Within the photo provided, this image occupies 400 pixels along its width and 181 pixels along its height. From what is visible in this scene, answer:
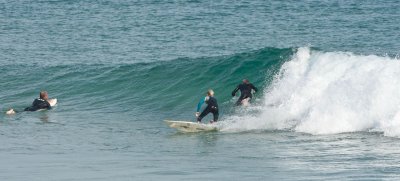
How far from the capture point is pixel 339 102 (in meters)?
27.6

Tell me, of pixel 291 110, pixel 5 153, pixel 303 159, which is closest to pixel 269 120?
pixel 291 110

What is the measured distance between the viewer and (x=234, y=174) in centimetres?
1945

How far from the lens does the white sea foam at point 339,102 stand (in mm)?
26469

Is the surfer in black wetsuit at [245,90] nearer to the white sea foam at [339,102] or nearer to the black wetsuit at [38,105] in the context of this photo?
the white sea foam at [339,102]

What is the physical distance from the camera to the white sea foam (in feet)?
86.8

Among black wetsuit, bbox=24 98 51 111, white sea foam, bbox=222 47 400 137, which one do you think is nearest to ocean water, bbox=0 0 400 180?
white sea foam, bbox=222 47 400 137

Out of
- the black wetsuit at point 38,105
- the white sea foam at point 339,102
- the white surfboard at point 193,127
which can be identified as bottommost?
the black wetsuit at point 38,105

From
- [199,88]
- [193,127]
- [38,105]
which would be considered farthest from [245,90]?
[38,105]

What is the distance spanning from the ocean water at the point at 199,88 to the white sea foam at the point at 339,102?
50 millimetres

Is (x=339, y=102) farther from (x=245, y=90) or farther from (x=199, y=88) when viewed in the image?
(x=199, y=88)

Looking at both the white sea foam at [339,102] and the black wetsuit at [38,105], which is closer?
the white sea foam at [339,102]

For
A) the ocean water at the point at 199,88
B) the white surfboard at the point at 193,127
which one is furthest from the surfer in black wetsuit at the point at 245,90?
the white surfboard at the point at 193,127

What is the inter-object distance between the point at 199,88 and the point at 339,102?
9232 millimetres

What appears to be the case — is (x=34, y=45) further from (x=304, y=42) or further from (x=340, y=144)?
(x=340, y=144)
